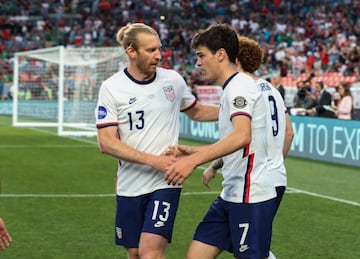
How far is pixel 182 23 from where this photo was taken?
4691 centimetres

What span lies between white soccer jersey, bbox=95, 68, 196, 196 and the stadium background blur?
98.5 ft

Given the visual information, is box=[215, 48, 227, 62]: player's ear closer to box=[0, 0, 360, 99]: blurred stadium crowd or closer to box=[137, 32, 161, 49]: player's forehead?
box=[137, 32, 161, 49]: player's forehead

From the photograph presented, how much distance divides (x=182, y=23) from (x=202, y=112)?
4061 cm

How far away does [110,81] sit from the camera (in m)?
6.12


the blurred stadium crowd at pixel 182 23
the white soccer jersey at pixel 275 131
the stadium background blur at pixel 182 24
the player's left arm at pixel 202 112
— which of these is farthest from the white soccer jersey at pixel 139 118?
the blurred stadium crowd at pixel 182 23

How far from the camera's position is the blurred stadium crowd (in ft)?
131

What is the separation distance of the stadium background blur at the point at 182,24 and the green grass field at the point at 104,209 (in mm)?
19307

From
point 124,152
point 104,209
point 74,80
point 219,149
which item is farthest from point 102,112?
point 74,80

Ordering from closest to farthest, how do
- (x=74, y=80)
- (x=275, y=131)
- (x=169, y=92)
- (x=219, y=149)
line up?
1. (x=219, y=149)
2. (x=275, y=131)
3. (x=169, y=92)
4. (x=74, y=80)

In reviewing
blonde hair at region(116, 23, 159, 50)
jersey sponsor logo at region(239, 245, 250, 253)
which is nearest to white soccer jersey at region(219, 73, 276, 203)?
jersey sponsor logo at region(239, 245, 250, 253)

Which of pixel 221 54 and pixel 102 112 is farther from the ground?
pixel 221 54

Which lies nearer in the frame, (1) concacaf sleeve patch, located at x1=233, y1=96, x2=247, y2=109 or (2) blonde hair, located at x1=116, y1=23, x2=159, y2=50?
(1) concacaf sleeve patch, located at x1=233, y1=96, x2=247, y2=109

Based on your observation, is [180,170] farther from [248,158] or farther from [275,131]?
[275,131]

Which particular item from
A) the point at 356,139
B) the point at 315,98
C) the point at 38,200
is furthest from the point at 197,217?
the point at 315,98
